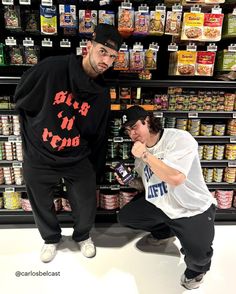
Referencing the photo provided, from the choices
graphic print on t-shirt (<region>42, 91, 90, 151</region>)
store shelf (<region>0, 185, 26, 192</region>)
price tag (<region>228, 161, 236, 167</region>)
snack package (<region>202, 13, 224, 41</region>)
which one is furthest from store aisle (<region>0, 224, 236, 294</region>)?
snack package (<region>202, 13, 224, 41</region>)

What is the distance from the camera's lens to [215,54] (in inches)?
96.0

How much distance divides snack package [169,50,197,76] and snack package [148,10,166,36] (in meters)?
0.24

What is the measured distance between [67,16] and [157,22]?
728 mm

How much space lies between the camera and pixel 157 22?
2.25 m

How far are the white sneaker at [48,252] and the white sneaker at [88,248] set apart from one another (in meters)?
0.23

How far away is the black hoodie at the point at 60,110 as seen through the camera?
71.2 inches

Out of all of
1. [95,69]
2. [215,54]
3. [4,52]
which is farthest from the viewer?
[215,54]

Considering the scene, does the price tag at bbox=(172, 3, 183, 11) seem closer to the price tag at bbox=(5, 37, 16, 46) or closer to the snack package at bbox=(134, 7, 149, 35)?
the snack package at bbox=(134, 7, 149, 35)

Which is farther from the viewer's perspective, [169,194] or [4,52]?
[4,52]

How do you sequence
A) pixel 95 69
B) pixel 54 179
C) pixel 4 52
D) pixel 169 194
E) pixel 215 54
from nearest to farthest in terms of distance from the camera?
pixel 95 69 < pixel 169 194 < pixel 54 179 < pixel 4 52 < pixel 215 54

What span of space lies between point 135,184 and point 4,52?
153cm

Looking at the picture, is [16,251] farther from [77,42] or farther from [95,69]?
[77,42]

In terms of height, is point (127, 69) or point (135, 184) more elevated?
point (127, 69)

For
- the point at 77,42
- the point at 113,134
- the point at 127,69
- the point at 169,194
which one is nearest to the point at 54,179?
the point at 113,134
